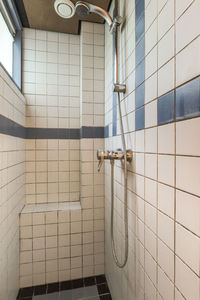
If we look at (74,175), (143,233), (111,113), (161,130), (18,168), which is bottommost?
(143,233)

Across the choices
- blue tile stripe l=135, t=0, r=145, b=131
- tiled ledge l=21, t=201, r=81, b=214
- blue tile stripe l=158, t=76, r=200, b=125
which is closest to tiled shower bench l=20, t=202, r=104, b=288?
tiled ledge l=21, t=201, r=81, b=214

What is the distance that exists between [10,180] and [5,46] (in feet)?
3.98

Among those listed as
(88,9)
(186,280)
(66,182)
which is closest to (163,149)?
(186,280)

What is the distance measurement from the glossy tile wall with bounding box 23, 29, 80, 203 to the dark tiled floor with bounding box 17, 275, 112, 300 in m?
0.77

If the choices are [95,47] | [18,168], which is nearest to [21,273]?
[18,168]

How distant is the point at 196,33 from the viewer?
1.60 ft

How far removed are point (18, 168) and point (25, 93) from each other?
2.57 ft

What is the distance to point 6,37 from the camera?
59.4 inches

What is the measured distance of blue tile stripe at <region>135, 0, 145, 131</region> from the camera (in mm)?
833

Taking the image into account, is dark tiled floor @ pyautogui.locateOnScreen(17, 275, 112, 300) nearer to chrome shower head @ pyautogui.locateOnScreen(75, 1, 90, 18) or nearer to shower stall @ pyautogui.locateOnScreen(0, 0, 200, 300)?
shower stall @ pyautogui.locateOnScreen(0, 0, 200, 300)

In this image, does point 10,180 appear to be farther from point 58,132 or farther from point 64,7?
point 64,7

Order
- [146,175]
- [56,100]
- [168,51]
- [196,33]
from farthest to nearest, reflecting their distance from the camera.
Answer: [56,100] → [146,175] → [168,51] → [196,33]

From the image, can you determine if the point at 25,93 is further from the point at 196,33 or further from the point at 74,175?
the point at 196,33

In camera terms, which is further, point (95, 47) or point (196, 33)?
point (95, 47)
